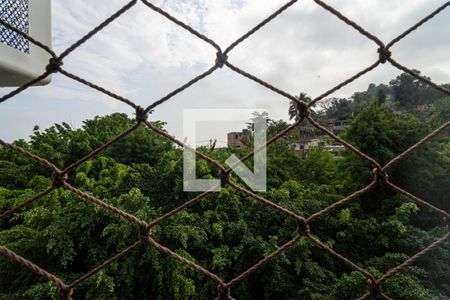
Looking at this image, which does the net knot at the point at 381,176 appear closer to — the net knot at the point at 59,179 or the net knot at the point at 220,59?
the net knot at the point at 220,59

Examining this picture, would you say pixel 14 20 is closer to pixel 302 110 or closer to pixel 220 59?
pixel 220 59

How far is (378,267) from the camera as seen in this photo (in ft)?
7.83

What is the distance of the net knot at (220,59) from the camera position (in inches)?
17.2

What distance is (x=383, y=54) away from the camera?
45 cm

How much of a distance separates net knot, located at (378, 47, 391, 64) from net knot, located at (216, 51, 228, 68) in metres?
0.20

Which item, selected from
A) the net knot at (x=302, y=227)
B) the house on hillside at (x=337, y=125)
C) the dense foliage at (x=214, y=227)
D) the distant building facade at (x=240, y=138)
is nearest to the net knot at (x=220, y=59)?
the net knot at (x=302, y=227)

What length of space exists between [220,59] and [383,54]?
0.71ft

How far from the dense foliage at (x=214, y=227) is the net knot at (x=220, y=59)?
71.7 inches

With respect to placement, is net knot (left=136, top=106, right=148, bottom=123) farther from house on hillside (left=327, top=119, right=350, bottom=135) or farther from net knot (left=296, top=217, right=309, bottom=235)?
house on hillside (left=327, top=119, right=350, bottom=135)

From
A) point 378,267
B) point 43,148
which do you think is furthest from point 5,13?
point 43,148

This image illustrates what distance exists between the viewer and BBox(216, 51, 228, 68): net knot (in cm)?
44

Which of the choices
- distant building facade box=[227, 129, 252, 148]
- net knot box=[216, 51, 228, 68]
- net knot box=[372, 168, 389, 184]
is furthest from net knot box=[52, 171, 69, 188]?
distant building facade box=[227, 129, 252, 148]

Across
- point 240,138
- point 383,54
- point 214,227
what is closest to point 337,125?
point 240,138

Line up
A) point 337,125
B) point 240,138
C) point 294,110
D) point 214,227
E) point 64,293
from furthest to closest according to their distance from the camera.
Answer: point 337,125, point 240,138, point 294,110, point 214,227, point 64,293
